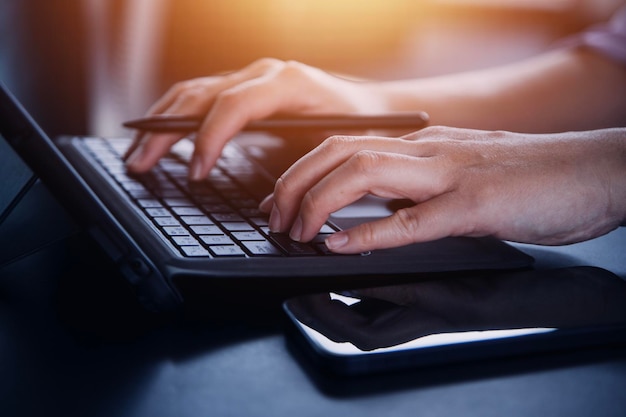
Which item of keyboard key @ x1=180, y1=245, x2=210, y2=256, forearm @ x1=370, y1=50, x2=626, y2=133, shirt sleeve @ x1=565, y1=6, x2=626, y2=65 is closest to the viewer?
keyboard key @ x1=180, y1=245, x2=210, y2=256

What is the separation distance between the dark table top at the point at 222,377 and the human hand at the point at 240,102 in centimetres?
27

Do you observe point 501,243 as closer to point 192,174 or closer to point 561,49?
point 192,174

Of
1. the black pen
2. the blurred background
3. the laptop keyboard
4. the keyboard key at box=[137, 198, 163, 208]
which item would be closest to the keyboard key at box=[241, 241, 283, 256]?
the laptop keyboard

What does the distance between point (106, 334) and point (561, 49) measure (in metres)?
0.93

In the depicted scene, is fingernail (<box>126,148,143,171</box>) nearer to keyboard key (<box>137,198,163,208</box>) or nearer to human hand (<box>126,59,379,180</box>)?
human hand (<box>126,59,379,180</box>)

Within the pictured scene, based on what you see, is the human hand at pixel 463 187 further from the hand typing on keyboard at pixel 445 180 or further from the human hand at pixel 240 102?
the human hand at pixel 240 102

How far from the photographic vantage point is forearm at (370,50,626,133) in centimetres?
89

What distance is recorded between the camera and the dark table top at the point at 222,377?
30 cm

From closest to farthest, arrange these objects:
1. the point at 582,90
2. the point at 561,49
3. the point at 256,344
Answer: the point at 256,344
the point at 582,90
the point at 561,49

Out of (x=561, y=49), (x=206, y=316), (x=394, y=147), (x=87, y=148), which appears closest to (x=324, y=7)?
(x=561, y=49)

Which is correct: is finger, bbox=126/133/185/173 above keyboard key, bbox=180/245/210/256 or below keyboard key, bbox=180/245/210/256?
below

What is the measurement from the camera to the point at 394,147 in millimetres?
510

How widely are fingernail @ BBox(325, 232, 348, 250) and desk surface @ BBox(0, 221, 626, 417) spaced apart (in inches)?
3.0

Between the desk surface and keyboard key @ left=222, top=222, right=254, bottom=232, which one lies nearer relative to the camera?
the desk surface
